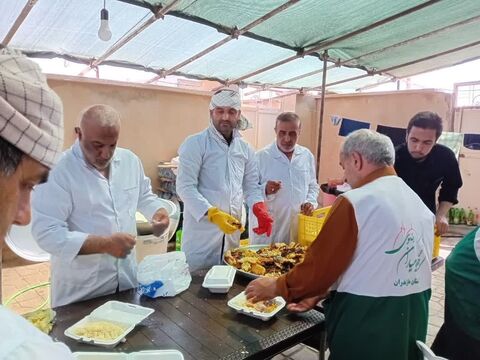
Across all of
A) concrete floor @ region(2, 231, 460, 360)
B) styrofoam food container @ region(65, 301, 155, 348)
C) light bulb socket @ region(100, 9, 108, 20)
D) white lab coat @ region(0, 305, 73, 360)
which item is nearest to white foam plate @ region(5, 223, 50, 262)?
concrete floor @ region(2, 231, 460, 360)

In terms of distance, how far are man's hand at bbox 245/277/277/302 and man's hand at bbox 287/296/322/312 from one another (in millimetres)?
140

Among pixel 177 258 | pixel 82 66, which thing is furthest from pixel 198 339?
pixel 82 66

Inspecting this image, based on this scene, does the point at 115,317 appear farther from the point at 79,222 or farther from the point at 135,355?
the point at 79,222

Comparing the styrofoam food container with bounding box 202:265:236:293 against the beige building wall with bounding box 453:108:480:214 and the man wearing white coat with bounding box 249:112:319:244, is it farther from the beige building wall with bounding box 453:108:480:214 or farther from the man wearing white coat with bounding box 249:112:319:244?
the beige building wall with bounding box 453:108:480:214

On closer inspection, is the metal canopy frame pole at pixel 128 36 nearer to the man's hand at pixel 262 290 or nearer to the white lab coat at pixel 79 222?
the white lab coat at pixel 79 222

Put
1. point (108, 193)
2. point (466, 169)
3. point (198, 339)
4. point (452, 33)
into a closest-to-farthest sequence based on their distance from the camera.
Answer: point (198, 339) < point (108, 193) < point (452, 33) < point (466, 169)

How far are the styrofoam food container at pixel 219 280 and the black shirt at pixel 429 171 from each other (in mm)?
1722

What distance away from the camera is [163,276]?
5.90 feet

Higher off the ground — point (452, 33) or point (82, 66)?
point (452, 33)

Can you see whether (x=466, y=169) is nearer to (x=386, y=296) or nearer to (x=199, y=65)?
(x=199, y=65)

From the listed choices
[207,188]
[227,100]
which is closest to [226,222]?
[207,188]

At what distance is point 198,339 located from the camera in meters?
1.40

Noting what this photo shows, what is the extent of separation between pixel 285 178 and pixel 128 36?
2.38 meters

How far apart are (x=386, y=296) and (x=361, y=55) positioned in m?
4.39
